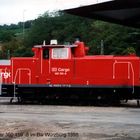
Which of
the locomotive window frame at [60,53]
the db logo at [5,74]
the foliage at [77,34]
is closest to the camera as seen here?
the locomotive window frame at [60,53]

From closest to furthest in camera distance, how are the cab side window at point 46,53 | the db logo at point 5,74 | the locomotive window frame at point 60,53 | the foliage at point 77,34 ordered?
the locomotive window frame at point 60,53 < the cab side window at point 46,53 < the db logo at point 5,74 < the foliage at point 77,34

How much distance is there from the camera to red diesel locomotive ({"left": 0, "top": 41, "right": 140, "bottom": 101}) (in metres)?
26.9

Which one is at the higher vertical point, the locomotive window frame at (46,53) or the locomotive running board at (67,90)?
the locomotive window frame at (46,53)

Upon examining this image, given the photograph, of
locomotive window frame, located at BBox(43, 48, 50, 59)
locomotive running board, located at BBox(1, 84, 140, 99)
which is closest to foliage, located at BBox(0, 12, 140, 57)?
A: locomotive running board, located at BBox(1, 84, 140, 99)

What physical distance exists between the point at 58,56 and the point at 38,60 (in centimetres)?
112

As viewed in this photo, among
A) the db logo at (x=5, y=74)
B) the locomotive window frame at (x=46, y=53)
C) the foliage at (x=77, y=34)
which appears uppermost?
the foliage at (x=77, y=34)

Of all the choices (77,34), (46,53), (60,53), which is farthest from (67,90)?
(77,34)

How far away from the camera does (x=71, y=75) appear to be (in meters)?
27.6

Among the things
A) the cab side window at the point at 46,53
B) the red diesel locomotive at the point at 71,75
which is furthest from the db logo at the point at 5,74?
the cab side window at the point at 46,53

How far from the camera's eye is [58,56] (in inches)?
1085

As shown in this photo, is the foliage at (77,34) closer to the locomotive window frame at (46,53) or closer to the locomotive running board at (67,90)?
the locomotive running board at (67,90)

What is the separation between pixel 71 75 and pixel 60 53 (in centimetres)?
124

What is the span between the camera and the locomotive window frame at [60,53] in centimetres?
2745

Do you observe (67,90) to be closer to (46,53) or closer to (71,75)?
(71,75)
